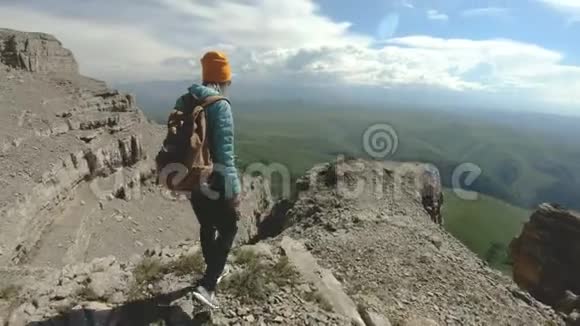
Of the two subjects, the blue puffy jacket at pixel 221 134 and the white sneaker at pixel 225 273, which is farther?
the white sneaker at pixel 225 273

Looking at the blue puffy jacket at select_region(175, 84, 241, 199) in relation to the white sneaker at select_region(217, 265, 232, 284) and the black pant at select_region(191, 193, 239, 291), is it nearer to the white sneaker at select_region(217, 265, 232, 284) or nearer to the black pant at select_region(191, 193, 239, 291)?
the black pant at select_region(191, 193, 239, 291)

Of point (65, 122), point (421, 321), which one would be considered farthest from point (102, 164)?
point (421, 321)

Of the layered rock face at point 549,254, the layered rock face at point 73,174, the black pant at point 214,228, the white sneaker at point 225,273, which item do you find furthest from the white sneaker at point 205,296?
the layered rock face at point 549,254

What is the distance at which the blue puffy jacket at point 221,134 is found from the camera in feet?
17.7

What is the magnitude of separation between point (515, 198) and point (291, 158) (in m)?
89.5

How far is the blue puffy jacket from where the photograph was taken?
5.41m

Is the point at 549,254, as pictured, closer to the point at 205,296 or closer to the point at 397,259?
the point at 397,259

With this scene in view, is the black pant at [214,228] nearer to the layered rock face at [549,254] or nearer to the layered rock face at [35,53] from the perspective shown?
the layered rock face at [549,254]

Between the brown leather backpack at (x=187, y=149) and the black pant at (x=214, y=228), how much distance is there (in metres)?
0.33

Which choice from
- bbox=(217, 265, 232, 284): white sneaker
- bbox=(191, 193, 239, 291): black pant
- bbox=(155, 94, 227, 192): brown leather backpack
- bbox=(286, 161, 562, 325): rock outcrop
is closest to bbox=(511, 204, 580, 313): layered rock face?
bbox=(286, 161, 562, 325): rock outcrop

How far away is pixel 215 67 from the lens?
564 cm

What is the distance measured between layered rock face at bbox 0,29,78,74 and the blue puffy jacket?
30.9 metres

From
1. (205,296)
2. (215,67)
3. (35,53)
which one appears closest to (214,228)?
(205,296)

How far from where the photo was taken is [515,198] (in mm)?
168375
